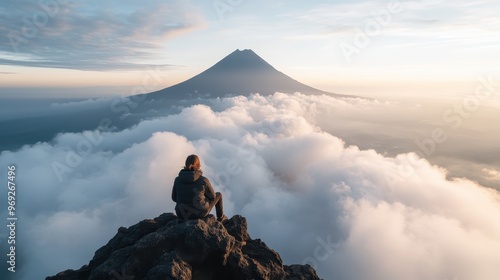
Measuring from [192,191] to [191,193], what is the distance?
0.06 meters

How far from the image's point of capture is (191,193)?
284 inches

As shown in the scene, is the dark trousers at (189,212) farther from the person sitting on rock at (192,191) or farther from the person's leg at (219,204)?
the person's leg at (219,204)

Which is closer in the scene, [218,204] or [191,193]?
[191,193]

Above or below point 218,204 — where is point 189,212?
above

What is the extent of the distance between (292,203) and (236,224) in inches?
5610

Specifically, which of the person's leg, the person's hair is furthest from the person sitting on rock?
the person's leg

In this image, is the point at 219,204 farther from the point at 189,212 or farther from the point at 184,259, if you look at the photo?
the point at 184,259

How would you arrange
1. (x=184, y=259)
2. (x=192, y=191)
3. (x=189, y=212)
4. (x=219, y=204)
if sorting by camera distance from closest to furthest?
(x=184, y=259)
(x=192, y=191)
(x=189, y=212)
(x=219, y=204)

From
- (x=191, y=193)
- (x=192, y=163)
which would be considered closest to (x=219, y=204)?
(x=191, y=193)

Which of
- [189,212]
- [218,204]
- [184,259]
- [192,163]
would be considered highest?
[192,163]

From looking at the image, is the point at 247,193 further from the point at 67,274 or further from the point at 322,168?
the point at 67,274

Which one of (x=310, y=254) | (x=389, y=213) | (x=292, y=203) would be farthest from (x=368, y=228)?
(x=292, y=203)

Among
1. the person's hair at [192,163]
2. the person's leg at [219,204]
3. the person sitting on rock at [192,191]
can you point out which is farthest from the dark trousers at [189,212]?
the person's hair at [192,163]

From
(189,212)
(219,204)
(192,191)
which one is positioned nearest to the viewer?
(192,191)
